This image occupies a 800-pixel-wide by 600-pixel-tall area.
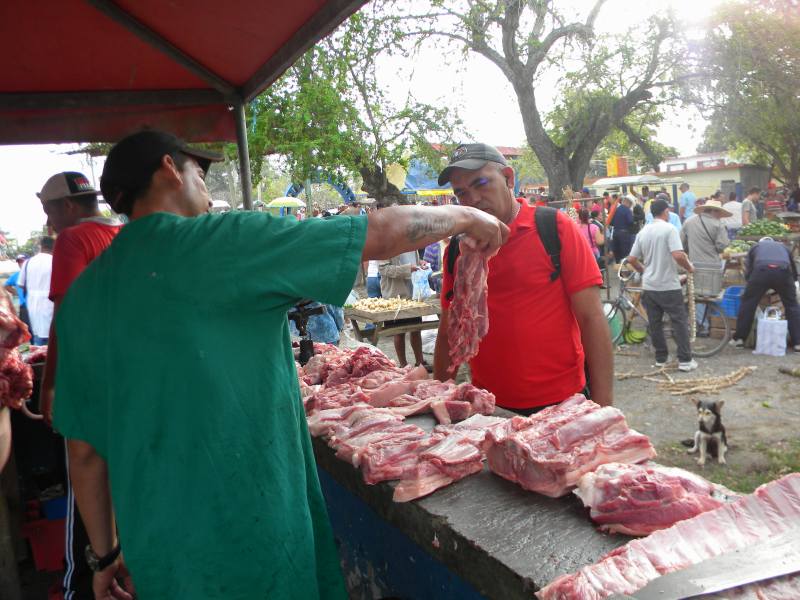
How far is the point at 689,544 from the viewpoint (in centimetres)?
165

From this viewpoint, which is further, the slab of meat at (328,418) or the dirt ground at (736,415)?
the dirt ground at (736,415)

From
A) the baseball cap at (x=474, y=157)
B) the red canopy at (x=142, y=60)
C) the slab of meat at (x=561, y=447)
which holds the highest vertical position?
the red canopy at (x=142, y=60)

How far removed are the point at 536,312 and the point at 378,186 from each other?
36.2 ft

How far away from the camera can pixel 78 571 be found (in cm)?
379

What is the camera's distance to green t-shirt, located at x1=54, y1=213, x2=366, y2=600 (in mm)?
1725

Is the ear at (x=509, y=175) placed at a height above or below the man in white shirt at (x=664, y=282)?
above

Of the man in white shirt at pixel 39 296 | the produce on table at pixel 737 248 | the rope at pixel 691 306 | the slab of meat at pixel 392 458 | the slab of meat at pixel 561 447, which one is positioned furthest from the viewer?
the produce on table at pixel 737 248

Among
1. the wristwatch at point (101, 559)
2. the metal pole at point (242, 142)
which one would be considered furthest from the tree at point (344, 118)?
the wristwatch at point (101, 559)

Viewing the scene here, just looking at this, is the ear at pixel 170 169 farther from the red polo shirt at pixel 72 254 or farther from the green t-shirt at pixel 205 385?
the red polo shirt at pixel 72 254

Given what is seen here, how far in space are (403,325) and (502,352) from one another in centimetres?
630

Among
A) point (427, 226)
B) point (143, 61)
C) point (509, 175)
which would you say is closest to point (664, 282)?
point (509, 175)

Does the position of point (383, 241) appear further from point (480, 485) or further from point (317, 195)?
point (317, 195)

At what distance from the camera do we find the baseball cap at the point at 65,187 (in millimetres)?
4508

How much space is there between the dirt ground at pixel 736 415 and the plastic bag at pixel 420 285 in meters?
1.61
